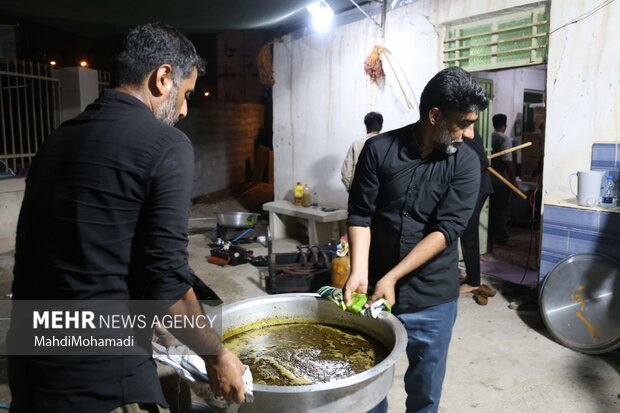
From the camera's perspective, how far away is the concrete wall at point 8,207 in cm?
752

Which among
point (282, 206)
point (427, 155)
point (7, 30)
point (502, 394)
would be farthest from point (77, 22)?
point (502, 394)

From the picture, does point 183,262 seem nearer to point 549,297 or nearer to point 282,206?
point 549,297

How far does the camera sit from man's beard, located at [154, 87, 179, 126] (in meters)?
1.54

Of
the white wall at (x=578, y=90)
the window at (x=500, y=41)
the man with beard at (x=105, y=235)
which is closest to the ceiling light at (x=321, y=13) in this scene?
the window at (x=500, y=41)

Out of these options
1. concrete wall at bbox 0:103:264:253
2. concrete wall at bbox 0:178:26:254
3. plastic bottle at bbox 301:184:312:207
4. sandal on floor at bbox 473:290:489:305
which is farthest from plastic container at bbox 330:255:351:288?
concrete wall at bbox 0:103:264:253

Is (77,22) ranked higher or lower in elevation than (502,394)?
higher

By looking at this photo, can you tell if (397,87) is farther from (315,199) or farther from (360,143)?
(315,199)

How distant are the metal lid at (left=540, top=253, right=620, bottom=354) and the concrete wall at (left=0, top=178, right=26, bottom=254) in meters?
7.45

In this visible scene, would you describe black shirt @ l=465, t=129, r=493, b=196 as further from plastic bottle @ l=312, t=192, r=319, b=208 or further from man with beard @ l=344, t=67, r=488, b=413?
plastic bottle @ l=312, t=192, r=319, b=208

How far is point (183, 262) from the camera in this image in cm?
138

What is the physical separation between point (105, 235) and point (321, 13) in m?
6.44

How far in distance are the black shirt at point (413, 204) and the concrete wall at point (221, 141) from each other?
398 inches

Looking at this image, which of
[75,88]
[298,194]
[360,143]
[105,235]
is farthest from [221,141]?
[105,235]

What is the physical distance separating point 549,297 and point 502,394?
128cm
